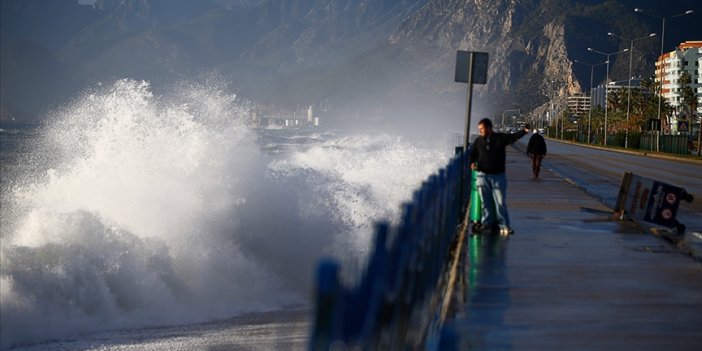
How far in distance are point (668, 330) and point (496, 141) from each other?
658 cm

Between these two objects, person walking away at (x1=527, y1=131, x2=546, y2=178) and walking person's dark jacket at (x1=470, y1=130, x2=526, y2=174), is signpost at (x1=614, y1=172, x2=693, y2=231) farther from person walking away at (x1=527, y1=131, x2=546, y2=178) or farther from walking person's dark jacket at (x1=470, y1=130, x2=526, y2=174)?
person walking away at (x1=527, y1=131, x2=546, y2=178)

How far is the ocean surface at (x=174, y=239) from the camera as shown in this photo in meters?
15.6

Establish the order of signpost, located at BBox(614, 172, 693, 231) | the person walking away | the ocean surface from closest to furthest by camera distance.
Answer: signpost, located at BBox(614, 172, 693, 231), the ocean surface, the person walking away

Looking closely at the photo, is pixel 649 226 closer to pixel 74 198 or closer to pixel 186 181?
pixel 186 181

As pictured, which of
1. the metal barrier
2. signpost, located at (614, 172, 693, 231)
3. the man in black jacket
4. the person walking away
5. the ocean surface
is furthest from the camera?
the person walking away

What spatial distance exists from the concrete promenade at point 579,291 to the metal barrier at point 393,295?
2.37 feet

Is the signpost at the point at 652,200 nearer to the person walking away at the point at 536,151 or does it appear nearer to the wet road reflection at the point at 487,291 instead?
the wet road reflection at the point at 487,291

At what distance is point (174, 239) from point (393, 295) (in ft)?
58.4

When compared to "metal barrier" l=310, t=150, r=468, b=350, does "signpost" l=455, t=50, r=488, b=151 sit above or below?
above

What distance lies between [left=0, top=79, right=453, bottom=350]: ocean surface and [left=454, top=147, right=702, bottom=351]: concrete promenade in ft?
10.9

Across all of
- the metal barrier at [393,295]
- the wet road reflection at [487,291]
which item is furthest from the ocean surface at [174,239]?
the wet road reflection at [487,291]

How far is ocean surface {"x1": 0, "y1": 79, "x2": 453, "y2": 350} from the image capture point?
15.6 meters

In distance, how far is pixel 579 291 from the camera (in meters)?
9.77

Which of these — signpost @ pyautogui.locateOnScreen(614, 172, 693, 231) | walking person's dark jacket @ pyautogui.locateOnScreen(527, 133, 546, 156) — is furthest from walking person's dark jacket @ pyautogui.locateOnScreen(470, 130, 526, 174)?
walking person's dark jacket @ pyautogui.locateOnScreen(527, 133, 546, 156)
